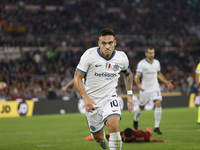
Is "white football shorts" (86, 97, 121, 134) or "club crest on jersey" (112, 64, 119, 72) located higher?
"club crest on jersey" (112, 64, 119, 72)

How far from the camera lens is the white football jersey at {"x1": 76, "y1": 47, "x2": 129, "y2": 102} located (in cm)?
708

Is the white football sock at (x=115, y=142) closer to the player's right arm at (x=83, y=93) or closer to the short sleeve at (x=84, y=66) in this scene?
the player's right arm at (x=83, y=93)

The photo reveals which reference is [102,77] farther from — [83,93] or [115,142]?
[115,142]

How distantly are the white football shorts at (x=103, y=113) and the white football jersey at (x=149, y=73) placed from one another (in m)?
5.80

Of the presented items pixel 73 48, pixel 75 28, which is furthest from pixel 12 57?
pixel 75 28

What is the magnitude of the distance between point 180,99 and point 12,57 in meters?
12.5

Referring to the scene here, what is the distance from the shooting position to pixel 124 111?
25.3 meters

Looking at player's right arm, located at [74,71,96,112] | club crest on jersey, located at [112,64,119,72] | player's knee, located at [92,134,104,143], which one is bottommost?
player's knee, located at [92,134,104,143]

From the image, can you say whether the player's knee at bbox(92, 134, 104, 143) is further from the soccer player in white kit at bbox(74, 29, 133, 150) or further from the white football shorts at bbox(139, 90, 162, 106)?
the white football shorts at bbox(139, 90, 162, 106)

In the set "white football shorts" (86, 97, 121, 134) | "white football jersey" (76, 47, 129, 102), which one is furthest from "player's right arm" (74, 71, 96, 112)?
Result: "white football shorts" (86, 97, 121, 134)

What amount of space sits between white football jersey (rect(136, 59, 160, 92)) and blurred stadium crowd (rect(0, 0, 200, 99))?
13.8 metres

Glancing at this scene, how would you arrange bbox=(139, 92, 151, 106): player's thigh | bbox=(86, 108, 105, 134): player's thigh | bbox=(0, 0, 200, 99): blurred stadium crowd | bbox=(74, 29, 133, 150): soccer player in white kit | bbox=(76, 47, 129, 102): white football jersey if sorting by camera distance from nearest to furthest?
bbox=(74, 29, 133, 150): soccer player in white kit
bbox=(76, 47, 129, 102): white football jersey
bbox=(86, 108, 105, 134): player's thigh
bbox=(139, 92, 151, 106): player's thigh
bbox=(0, 0, 200, 99): blurred stadium crowd

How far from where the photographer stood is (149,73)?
43.0ft

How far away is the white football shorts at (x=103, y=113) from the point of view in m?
6.92
